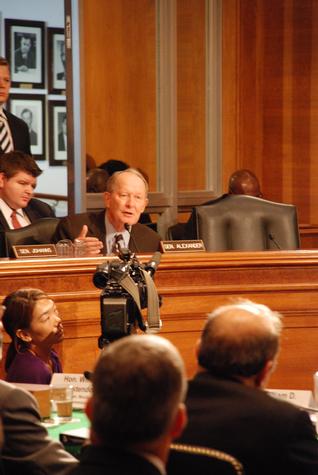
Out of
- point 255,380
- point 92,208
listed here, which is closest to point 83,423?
point 255,380

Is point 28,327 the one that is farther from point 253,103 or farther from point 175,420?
point 253,103

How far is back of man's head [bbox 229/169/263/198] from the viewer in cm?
655

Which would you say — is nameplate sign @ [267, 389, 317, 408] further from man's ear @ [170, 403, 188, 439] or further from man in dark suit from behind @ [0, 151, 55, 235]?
man in dark suit from behind @ [0, 151, 55, 235]

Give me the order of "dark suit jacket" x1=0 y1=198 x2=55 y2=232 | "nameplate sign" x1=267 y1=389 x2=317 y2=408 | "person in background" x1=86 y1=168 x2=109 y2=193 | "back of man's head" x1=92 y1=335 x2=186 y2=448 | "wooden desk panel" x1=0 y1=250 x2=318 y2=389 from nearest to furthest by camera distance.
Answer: "back of man's head" x1=92 y1=335 x2=186 y2=448, "nameplate sign" x1=267 y1=389 x2=317 y2=408, "wooden desk panel" x1=0 y1=250 x2=318 y2=389, "dark suit jacket" x1=0 y1=198 x2=55 y2=232, "person in background" x1=86 y1=168 x2=109 y2=193

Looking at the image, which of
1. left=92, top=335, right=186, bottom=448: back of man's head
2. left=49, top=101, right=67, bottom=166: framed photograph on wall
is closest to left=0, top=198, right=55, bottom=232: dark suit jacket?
left=92, top=335, right=186, bottom=448: back of man's head

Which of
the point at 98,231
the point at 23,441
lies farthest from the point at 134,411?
the point at 98,231

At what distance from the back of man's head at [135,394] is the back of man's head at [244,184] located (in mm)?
4861

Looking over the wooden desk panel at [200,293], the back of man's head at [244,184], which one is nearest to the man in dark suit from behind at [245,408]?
the wooden desk panel at [200,293]

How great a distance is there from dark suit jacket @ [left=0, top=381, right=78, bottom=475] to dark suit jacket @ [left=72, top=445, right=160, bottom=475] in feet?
2.03

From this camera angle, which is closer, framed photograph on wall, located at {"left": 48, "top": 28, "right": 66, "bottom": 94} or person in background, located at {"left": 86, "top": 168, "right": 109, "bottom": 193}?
person in background, located at {"left": 86, "top": 168, "right": 109, "bottom": 193}

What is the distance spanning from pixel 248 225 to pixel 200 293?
743 mm

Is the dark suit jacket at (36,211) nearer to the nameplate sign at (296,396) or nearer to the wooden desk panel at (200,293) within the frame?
the wooden desk panel at (200,293)

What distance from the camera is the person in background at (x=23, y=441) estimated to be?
229 cm

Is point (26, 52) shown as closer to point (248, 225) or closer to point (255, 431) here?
point (248, 225)
